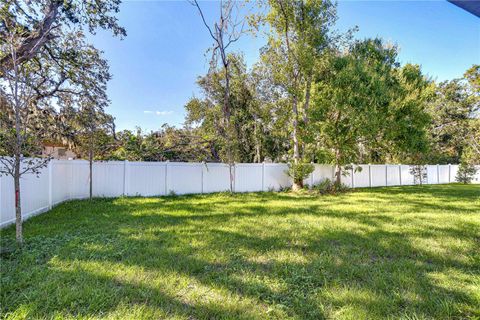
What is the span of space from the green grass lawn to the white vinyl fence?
2.30 ft

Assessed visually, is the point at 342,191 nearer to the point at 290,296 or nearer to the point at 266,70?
the point at 266,70

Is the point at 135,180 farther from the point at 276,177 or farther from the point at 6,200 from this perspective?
the point at 276,177

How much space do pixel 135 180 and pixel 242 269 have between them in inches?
279

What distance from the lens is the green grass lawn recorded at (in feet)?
6.66

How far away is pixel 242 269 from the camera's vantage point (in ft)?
9.19

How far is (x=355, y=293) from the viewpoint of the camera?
2.27m

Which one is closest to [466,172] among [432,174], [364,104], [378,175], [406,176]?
[432,174]

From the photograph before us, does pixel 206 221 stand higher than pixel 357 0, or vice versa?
pixel 357 0

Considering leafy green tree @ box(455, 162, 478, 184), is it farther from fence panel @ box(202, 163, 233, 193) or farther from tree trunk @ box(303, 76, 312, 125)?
fence panel @ box(202, 163, 233, 193)

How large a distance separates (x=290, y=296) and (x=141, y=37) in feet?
33.3

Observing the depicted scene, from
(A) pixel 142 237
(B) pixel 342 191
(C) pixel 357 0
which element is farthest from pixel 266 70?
(A) pixel 142 237

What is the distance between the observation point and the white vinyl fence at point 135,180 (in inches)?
205

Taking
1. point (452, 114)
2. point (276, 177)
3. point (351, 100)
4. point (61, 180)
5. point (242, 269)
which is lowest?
point (242, 269)

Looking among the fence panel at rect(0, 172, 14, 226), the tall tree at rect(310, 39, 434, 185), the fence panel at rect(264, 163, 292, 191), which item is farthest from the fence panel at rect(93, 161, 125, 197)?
the tall tree at rect(310, 39, 434, 185)
